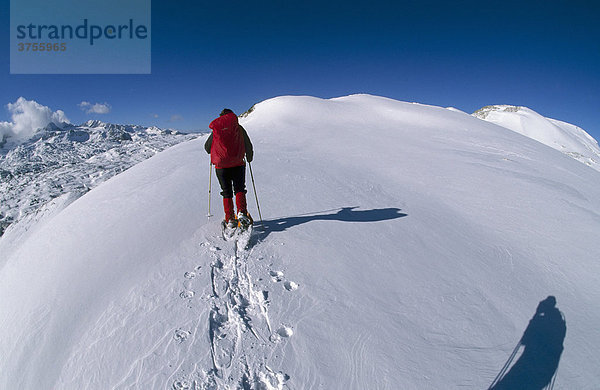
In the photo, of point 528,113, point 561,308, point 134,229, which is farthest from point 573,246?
point 528,113

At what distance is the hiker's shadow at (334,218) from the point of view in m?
4.84

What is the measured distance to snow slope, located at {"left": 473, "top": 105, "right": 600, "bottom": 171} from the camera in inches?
4691

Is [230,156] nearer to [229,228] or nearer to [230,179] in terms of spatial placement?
[230,179]

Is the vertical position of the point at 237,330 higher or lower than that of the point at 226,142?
lower

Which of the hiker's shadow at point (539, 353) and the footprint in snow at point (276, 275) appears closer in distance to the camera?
the hiker's shadow at point (539, 353)

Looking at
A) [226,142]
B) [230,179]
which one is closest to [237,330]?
[230,179]

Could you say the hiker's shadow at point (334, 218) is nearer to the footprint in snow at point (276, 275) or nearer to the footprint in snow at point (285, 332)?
the footprint in snow at point (276, 275)

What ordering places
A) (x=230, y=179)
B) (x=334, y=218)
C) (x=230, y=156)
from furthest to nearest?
(x=334, y=218) → (x=230, y=179) → (x=230, y=156)

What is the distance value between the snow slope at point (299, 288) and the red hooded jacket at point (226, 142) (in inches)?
49.5

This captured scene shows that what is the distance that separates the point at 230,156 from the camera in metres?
4.72

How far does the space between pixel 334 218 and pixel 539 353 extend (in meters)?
3.44

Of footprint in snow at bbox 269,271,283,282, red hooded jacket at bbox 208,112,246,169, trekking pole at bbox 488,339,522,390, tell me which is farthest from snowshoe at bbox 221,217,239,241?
trekking pole at bbox 488,339,522,390

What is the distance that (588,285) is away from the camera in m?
4.48

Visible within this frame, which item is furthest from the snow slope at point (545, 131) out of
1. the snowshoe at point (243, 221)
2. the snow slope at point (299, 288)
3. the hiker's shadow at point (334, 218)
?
the snowshoe at point (243, 221)
